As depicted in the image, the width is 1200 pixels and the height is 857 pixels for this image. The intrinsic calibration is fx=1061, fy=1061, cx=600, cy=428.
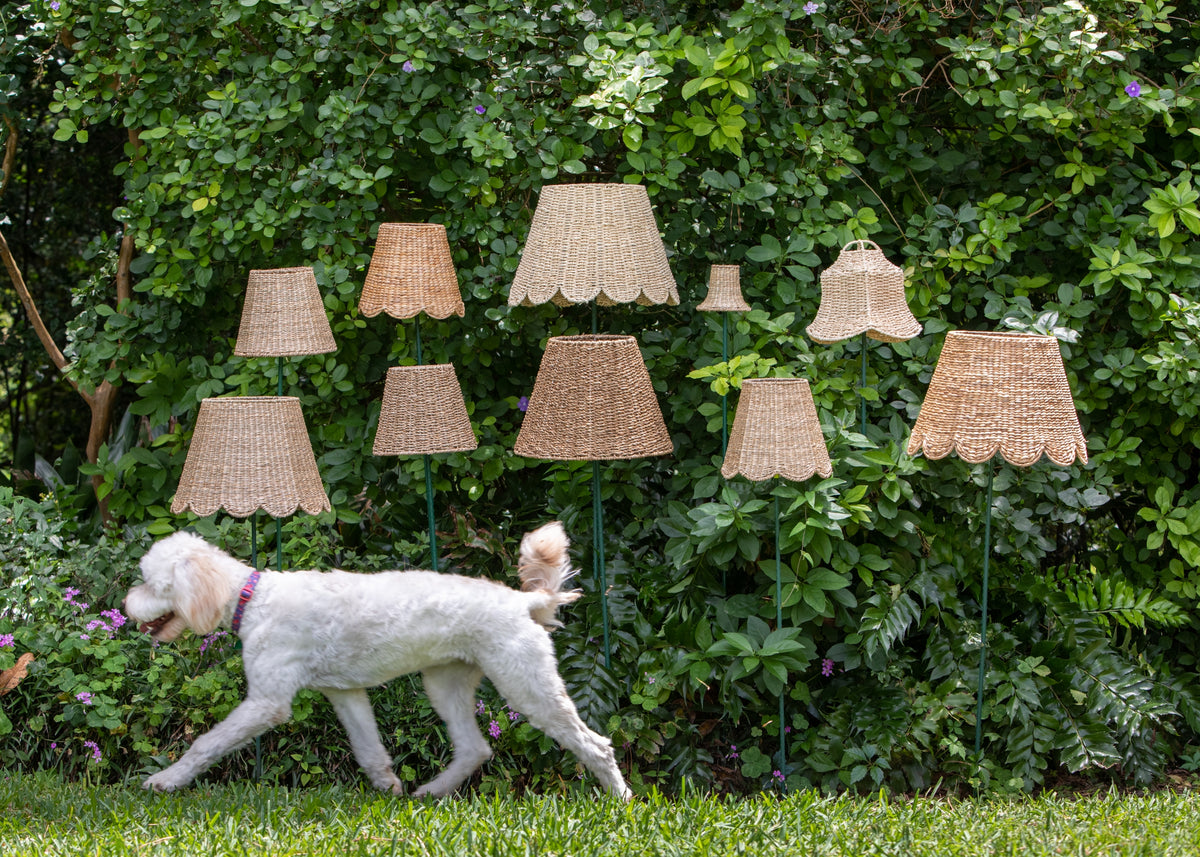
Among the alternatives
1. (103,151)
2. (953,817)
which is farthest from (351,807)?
(103,151)

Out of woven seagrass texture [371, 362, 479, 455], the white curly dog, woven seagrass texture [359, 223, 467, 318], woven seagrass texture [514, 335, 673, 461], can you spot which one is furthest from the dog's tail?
woven seagrass texture [359, 223, 467, 318]

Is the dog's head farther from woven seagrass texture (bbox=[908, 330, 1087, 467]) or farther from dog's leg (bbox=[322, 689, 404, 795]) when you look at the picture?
woven seagrass texture (bbox=[908, 330, 1087, 467])

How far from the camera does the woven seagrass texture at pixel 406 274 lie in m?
4.40

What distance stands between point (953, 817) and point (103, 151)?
6.76 meters

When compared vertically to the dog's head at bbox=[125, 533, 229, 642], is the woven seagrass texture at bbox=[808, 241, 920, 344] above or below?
above

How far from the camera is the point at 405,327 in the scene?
5270 mm

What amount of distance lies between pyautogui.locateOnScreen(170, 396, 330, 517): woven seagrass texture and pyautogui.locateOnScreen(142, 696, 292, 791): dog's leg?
646mm

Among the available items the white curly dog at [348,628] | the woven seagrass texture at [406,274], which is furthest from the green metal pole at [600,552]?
the woven seagrass texture at [406,274]

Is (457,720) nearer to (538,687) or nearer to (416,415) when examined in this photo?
(538,687)

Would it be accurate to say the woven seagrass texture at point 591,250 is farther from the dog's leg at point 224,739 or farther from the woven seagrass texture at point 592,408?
the dog's leg at point 224,739

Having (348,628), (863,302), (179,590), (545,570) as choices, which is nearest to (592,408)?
(545,570)

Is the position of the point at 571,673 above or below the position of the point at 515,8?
below

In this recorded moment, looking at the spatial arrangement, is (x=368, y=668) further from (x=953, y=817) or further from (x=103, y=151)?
(x=103, y=151)

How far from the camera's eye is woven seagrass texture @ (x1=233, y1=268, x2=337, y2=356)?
4.21 m
